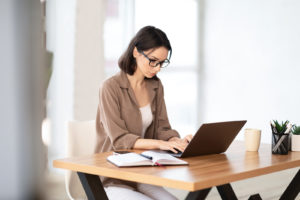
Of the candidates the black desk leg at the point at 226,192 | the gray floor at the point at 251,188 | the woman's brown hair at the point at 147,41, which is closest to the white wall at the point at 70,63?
the gray floor at the point at 251,188

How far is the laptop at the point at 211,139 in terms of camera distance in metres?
1.77

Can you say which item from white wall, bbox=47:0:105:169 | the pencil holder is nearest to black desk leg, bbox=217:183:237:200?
the pencil holder

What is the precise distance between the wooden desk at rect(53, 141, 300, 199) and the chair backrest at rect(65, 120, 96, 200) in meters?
0.43

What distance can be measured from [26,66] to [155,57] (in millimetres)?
1805

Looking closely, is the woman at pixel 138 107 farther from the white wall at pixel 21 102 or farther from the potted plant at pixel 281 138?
the white wall at pixel 21 102

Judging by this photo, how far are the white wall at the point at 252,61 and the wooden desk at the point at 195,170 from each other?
168 inches

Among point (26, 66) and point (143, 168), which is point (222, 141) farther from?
point (26, 66)

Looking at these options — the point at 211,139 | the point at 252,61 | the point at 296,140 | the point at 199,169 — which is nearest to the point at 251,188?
the point at 296,140

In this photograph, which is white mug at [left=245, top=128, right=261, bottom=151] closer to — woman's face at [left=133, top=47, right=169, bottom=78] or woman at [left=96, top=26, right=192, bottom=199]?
woman at [left=96, top=26, right=192, bottom=199]

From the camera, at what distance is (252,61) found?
641 centimetres

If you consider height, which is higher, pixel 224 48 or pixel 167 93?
pixel 224 48

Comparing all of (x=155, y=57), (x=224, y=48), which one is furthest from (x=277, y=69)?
(x=155, y=57)

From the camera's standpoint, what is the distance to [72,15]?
4.71 m

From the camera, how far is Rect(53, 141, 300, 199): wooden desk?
53.1 inches
